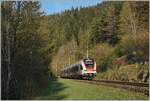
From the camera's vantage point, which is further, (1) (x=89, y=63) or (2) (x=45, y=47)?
(1) (x=89, y=63)

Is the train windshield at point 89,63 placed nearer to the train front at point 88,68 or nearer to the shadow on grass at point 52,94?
the train front at point 88,68

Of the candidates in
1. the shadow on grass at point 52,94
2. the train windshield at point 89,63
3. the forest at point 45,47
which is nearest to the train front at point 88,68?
the train windshield at point 89,63

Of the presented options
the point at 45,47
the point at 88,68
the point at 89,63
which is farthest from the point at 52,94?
the point at 89,63

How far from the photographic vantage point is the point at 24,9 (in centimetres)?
2709

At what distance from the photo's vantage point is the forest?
23559mm

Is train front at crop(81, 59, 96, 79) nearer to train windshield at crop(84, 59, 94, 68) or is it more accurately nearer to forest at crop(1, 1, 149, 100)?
train windshield at crop(84, 59, 94, 68)

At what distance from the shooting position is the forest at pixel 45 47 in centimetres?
2356

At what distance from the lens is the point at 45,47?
127ft

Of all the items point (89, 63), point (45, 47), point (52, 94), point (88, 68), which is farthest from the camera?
point (89, 63)

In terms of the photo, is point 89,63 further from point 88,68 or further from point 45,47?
point 45,47

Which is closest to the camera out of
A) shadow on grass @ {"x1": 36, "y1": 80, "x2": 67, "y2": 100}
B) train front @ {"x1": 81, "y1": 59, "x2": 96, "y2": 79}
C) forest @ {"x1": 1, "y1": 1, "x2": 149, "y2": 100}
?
shadow on grass @ {"x1": 36, "y1": 80, "x2": 67, "y2": 100}

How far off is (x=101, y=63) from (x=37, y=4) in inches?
1379

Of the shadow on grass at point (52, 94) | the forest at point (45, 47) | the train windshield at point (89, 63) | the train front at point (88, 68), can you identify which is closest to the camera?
the shadow on grass at point (52, 94)

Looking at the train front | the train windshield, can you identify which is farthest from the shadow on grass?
the train windshield
